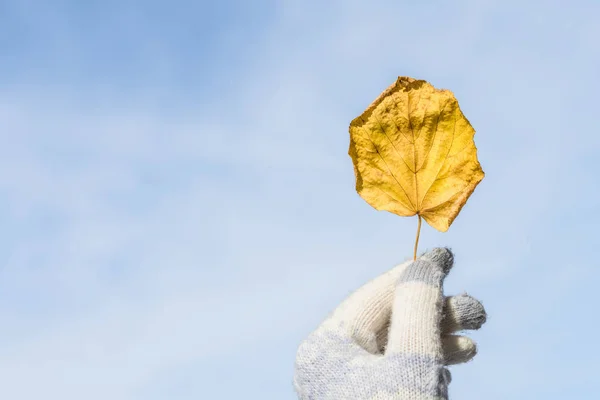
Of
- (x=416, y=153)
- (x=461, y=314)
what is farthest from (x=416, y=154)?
(x=461, y=314)

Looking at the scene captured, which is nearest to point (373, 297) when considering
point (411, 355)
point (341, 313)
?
point (341, 313)

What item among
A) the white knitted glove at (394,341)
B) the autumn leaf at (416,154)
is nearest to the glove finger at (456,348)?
the white knitted glove at (394,341)

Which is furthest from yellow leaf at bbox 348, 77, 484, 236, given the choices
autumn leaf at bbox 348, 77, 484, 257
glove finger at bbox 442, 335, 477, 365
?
glove finger at bbox 442, 335, 477, 365

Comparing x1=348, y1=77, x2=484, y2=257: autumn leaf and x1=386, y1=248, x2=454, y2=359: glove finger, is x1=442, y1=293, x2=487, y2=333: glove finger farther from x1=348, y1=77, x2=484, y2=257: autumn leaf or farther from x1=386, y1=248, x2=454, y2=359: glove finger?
x1=348, y1=77, x2=484, y2=257: autumn leaf

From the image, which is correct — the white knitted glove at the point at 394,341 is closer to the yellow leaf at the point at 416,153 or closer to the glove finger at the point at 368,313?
the glove finger at the point at 368,313

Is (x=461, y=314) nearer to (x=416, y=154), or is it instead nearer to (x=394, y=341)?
(x=394, y=341)
